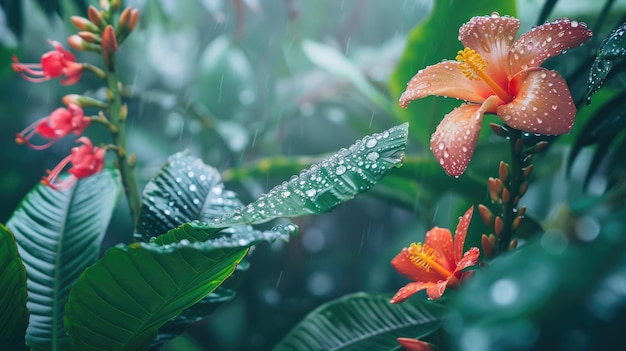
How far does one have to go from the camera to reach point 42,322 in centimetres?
72

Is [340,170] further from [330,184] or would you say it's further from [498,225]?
[498,225]

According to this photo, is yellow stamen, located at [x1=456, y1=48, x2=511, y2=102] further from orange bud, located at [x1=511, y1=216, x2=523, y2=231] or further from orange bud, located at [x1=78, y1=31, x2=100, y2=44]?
orange bud, located at [x1=78, y1=31, x2=100, y2=44]

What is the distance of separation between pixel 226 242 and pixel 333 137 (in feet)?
3.21

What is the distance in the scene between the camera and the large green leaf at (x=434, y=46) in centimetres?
83

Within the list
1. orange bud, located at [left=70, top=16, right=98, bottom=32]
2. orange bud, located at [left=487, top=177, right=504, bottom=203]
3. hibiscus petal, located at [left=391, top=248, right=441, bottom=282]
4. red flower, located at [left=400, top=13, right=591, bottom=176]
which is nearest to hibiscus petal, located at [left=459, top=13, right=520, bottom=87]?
red flower, located at [left=400, top=13, right=591, bottom=176]

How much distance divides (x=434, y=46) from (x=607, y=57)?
388 mm

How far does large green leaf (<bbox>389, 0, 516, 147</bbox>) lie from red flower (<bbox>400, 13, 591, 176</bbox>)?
0.80ft

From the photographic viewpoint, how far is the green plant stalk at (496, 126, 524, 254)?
57cm

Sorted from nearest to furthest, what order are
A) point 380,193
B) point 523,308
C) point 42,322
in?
point 523,308 → point 42,322 → point 380,193

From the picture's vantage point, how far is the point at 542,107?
1.71ft

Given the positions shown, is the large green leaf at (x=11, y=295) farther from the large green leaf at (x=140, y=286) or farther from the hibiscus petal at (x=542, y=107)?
the hibiscus petal at (x=542, y=107)

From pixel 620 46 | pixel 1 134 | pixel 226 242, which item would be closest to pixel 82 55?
pixel 1 134

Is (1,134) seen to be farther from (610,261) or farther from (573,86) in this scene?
(610,261)

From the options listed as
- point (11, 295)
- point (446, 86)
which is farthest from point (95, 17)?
point (446, 86)
